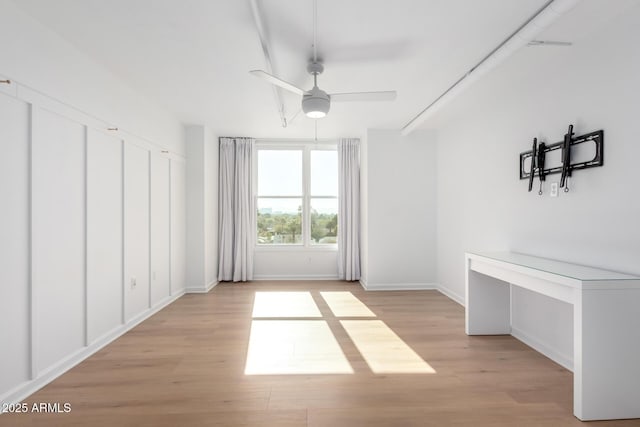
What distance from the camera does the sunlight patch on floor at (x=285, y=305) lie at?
3904mm

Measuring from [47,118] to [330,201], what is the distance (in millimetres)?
4321

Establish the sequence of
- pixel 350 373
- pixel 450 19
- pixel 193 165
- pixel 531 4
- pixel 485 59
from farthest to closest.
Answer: pixel 193 165
pixel 485 59
pixel 350 373
pixel 450 19
pixel 531 4

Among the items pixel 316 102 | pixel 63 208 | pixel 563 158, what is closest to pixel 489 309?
Answer: pixel 563 158

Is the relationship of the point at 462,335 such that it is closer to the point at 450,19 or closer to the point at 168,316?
the point at 450,19

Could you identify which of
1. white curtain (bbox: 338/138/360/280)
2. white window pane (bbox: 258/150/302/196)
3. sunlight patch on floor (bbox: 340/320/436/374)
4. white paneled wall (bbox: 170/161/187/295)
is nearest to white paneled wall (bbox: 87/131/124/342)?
white paneled wall (bbox: 170/161/187/295)

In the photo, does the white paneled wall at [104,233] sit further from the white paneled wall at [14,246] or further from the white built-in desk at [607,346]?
the white built-in desk at [607,346]

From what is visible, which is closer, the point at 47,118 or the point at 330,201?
the point at 47,118

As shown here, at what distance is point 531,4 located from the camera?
206cm

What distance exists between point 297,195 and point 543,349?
428cm

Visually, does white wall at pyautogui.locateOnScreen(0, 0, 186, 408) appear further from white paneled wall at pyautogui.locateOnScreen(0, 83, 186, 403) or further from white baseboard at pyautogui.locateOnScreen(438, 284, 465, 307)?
white baseboard at pyautogui.locateOnScreen(438, 284, 465, 307)

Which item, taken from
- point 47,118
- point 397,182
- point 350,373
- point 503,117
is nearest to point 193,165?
point 47,118

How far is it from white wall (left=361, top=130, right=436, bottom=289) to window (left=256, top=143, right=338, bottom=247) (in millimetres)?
1049

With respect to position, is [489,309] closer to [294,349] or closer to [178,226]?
[294,349]

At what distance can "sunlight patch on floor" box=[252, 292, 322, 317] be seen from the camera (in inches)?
154
